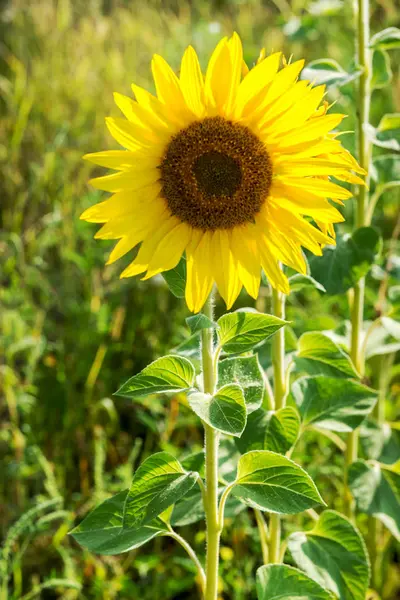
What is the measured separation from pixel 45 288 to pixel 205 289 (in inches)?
50.1

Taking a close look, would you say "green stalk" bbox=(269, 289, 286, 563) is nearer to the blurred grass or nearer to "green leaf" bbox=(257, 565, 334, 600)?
"green leaf" bbox=(257, 565, 334, 600)

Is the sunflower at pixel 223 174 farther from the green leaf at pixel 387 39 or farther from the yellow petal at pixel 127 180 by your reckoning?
the green leaf at pixel 387 39

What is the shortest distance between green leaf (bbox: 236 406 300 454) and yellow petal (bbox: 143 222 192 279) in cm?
34

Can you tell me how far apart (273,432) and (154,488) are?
0.88 feet

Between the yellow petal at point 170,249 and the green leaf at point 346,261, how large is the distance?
0.38 meters

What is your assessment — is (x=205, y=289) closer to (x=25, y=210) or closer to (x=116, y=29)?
(x=25, y=210)

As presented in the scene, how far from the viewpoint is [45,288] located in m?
2.29

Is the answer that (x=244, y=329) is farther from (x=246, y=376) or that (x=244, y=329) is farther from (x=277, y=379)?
(x=277, y=379)

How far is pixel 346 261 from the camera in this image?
147 cm

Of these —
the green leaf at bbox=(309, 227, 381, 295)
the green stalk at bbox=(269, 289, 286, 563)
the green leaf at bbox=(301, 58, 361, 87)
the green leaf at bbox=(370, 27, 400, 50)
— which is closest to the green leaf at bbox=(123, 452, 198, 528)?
the green stalk at bbox=(269, 289, 286, 563)

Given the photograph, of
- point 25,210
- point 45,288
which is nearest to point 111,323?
point 45,288

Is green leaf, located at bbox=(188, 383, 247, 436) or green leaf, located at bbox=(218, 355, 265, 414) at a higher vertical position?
green leaf, located at bbox=(218, 355, 265, 414)

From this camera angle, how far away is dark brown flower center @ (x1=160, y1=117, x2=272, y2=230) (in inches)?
43.9

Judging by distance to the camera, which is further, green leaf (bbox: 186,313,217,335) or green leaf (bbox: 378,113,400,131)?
green leaf (bbox: 378,113,400,131)
